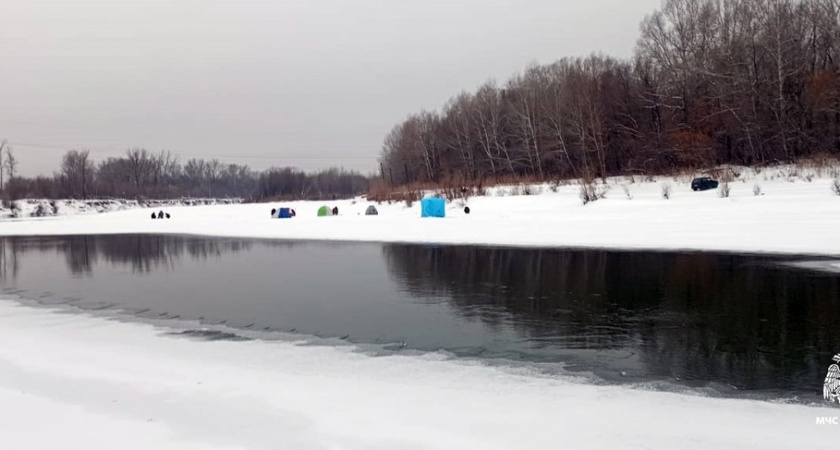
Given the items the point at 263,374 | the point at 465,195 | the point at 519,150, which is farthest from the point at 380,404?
the point at 519,150

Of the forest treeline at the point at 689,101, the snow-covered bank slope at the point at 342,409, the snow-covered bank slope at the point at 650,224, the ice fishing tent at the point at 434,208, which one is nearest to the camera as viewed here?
the snow-covered bank slope at the point at 342,409

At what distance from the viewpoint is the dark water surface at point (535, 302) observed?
21.5ft

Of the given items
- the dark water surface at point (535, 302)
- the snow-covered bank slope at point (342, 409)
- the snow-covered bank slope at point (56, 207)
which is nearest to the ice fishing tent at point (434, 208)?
the dark water surface at point (535, 302)

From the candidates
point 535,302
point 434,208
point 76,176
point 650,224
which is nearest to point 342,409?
point 535,302

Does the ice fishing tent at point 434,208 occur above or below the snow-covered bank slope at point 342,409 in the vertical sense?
above

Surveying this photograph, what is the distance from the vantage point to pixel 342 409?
5.06 metres

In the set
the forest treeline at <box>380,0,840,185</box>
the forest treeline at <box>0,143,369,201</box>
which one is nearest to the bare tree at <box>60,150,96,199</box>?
the forest treeline at <box>0,143,369,201</box>

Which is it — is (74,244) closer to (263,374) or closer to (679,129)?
(263,374)

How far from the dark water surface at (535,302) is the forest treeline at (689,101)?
1255 inches

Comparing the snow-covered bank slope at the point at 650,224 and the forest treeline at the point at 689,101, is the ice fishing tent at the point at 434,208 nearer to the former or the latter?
the snow-covered bank slope at the point at 650,224

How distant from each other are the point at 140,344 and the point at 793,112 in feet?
160

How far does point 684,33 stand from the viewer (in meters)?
53.5

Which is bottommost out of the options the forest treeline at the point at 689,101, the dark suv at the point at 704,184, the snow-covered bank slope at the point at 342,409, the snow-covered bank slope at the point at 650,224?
the snow-covered bank slope at the point at 342,409

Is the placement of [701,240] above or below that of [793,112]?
below
